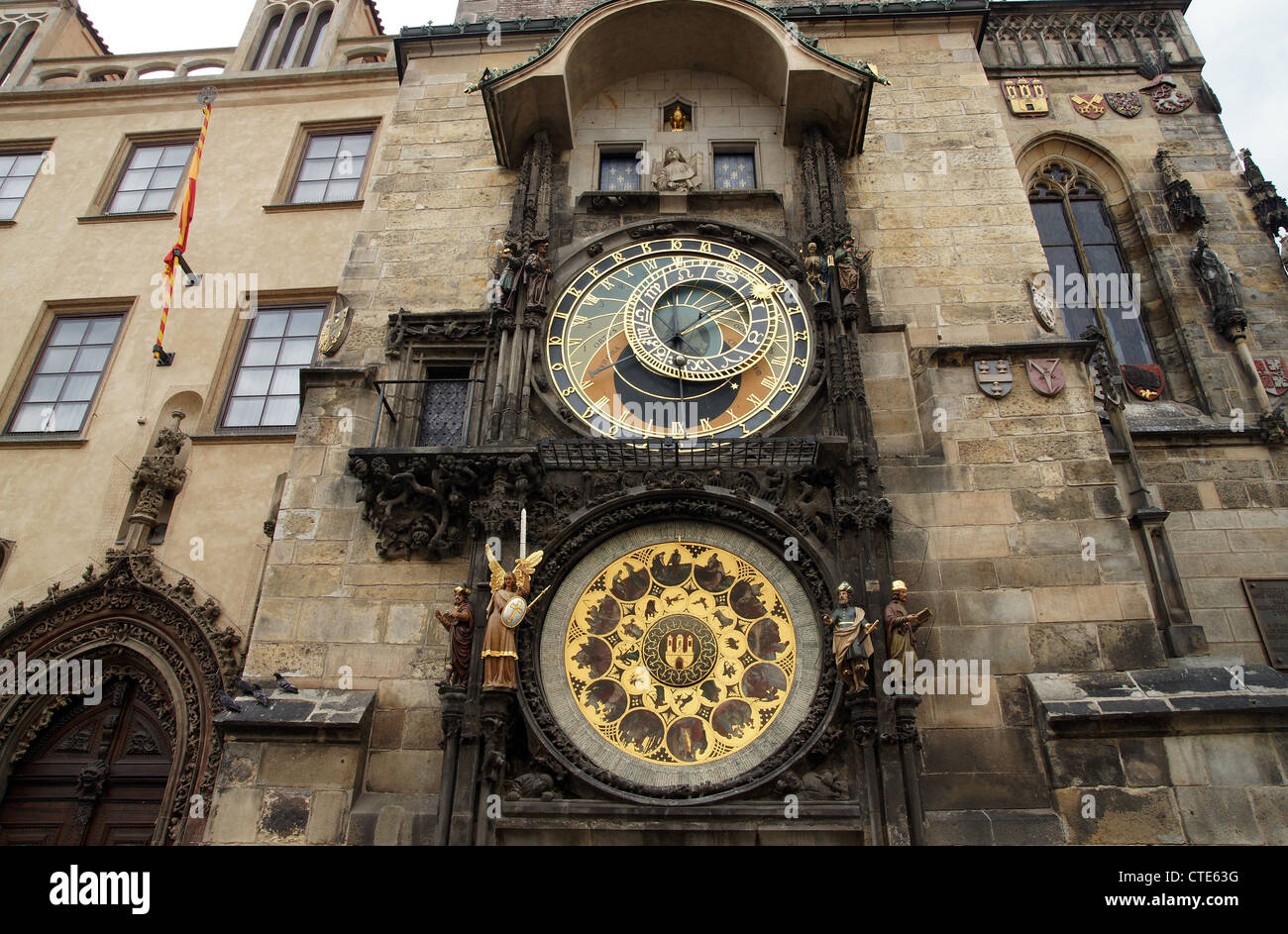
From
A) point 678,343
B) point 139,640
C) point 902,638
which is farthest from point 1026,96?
point 139,640

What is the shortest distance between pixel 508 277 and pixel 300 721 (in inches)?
194

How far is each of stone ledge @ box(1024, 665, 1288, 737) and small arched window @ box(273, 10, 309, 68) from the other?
15.5m

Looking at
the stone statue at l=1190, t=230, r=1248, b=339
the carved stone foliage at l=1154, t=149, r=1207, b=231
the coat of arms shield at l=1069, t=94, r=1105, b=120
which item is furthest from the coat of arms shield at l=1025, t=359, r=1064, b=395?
the coat of arms shield at l=1069, t=94, r=1105, b=120

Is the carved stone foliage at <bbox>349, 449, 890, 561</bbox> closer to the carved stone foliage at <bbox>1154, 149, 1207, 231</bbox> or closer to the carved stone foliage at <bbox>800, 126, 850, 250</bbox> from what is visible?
the carved stone foliage at <bbox>800, 126, 850, 250</bbox>

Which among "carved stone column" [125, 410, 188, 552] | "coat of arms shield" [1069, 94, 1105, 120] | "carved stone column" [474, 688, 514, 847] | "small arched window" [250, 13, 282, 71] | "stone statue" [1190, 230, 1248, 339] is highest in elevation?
"small arched window" [250, 13, 282, 71]

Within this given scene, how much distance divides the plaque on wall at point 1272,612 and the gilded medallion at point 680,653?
17.7ft

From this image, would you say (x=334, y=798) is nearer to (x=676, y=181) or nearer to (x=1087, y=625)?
(x=1087, y=625)

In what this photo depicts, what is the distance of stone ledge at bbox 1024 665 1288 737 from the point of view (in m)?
7.21

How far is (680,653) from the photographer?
811 centimetres

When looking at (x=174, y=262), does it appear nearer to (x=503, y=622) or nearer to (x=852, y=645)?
(x=503, y=622)

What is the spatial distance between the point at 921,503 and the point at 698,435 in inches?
88.4

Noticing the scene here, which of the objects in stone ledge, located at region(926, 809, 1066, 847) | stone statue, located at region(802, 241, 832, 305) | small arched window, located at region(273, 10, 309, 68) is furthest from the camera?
small arched window, located at region(273, 10, 309, 68)

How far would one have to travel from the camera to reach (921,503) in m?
8.77
